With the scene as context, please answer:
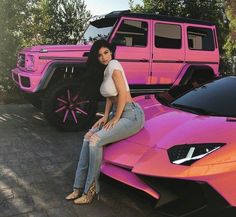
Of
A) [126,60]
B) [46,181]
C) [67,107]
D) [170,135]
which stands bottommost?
[46,181]

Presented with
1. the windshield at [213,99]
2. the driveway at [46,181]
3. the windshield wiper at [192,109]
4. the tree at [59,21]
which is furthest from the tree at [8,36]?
the windshield wiper at [192,109]

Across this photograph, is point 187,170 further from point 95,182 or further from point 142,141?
point 95,182

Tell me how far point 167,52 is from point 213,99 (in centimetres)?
380

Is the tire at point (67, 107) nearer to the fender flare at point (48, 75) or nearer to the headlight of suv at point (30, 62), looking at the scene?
the fender flare at point (48, 75)

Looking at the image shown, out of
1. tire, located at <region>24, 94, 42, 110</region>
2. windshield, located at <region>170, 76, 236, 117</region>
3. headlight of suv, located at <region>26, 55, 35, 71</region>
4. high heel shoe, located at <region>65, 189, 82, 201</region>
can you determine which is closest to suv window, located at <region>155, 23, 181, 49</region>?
headlight of suv, located at <region>26, 55, 35, 71</region>

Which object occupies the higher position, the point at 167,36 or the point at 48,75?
the point at 167,36

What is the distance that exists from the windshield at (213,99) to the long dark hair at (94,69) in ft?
2.90

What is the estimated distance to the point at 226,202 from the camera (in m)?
3.29

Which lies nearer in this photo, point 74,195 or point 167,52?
point 74,195

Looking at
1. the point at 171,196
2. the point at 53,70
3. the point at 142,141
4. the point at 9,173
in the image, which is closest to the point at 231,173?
the point at 171,196

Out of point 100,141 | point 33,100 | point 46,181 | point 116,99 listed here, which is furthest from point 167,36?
point 100,141

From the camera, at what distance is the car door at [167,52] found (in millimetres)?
8148

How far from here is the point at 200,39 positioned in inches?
353

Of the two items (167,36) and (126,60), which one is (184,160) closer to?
(126,60)
